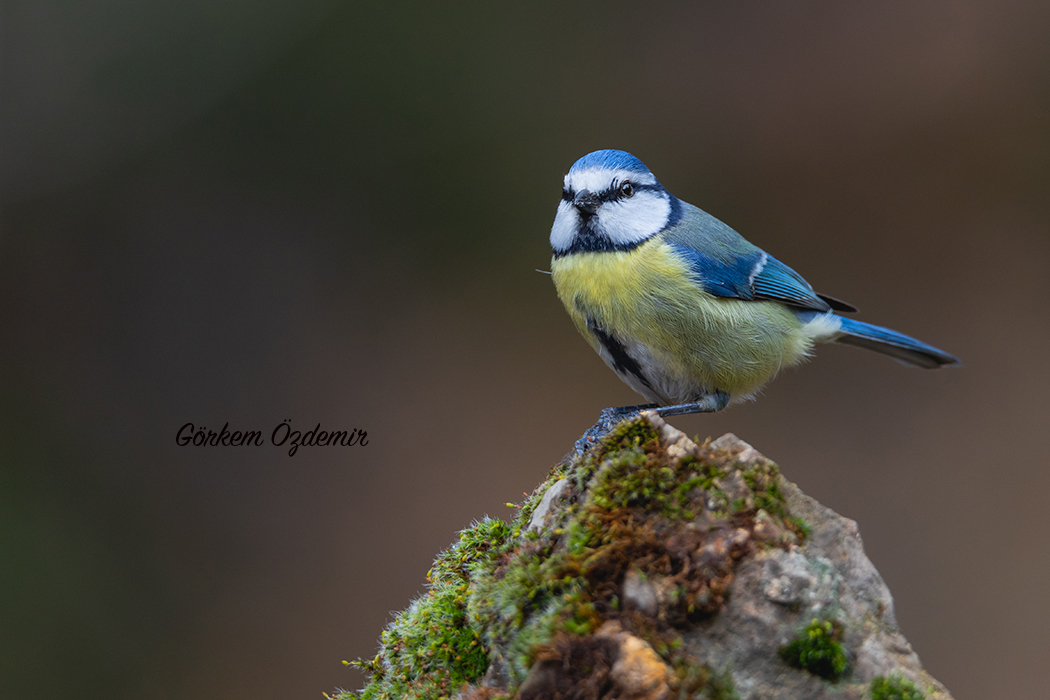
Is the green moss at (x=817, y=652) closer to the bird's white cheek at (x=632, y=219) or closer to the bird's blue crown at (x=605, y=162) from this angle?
the bird's white cheek at (x=632, y=219)

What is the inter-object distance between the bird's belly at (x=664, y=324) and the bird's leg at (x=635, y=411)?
1.4 inches

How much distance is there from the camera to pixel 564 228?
288 cm

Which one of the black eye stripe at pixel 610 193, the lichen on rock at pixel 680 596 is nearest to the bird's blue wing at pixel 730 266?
the black eye stripe at pixel 610 193

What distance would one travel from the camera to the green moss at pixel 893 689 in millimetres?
1521

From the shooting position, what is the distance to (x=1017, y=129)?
196 inches

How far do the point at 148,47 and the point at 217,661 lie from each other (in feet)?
13.7

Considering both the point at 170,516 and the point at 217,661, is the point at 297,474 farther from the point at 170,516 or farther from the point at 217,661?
the point at 217,661

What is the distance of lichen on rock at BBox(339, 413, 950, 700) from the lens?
59.2 inches

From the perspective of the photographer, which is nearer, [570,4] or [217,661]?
[217,661]

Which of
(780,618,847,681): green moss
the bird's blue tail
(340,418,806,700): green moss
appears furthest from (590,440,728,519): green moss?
the bird's blue tail

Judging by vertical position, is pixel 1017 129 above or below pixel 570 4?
below

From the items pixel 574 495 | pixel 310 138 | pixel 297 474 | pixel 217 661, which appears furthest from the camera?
pixel 310 138

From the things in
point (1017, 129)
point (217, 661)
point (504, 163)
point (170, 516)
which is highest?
point (504, 163)

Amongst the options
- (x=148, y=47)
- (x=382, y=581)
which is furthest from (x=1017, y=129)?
(x=148, y=47)
